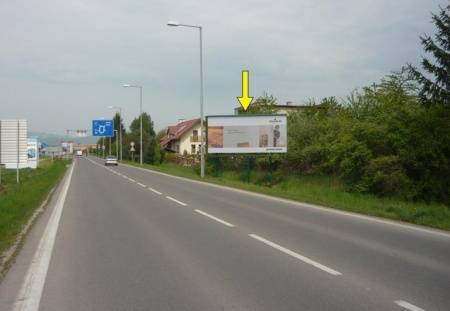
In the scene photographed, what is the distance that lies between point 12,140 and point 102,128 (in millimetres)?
45490

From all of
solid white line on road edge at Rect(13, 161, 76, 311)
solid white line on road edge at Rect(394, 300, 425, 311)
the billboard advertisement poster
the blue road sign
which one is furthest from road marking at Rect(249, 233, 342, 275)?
the blue road sign

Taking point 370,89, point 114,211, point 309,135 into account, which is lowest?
point 114,211

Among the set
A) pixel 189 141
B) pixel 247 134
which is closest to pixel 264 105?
pixel 247 134

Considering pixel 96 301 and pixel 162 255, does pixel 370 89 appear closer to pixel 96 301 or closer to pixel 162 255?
pixel 162 255

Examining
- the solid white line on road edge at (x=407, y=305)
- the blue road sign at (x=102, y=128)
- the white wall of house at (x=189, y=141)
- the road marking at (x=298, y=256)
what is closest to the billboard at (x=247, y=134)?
the road marking at (x=298, y=256)

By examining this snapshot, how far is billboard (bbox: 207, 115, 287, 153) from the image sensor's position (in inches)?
1330

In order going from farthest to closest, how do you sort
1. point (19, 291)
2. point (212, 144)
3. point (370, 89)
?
point (212, 144)
point (370, 89)
point (19, 291)

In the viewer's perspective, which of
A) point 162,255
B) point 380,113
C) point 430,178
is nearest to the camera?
point 162,255

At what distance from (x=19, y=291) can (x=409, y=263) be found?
17.2 feet

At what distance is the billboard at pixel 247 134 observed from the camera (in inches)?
1330

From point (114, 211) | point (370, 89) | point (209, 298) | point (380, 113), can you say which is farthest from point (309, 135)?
point (209, 298)

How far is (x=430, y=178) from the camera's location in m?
23.2

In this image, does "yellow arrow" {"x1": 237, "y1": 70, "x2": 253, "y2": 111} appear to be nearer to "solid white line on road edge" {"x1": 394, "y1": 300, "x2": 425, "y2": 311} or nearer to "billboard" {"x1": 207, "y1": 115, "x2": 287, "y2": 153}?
"billboard" {"x1": 207, "y1": 115, "x2": 287, "y2": 153}

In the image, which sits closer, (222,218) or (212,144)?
(222,218)
